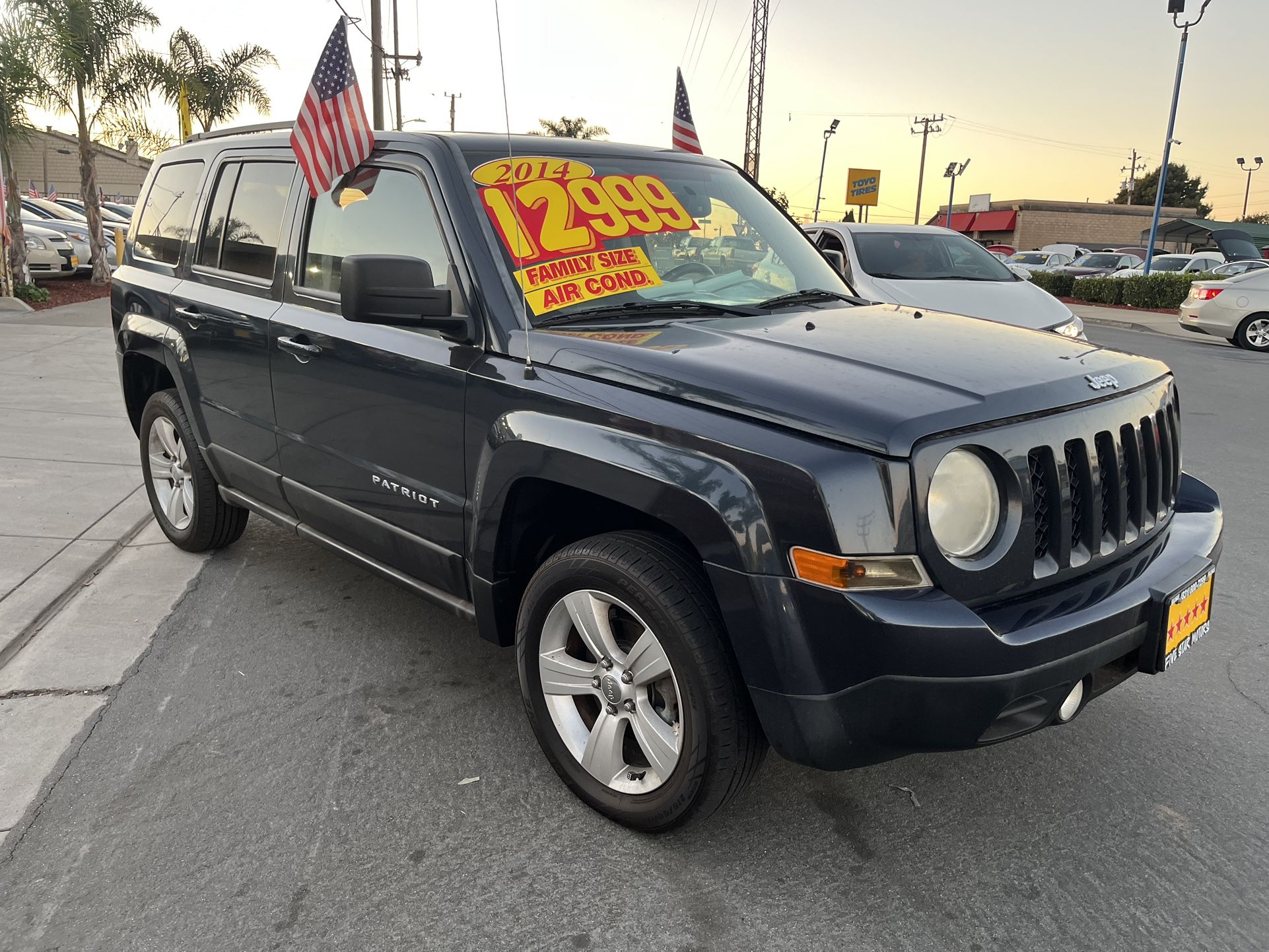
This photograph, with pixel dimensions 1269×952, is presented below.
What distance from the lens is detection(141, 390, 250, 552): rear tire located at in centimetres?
458

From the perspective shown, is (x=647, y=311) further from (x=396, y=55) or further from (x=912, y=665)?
(x=396, y=55)

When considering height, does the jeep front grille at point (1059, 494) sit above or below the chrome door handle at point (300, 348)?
below

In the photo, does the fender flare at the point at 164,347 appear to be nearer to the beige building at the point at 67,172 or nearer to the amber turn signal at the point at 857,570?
the amber turn signal at the point at 857,570

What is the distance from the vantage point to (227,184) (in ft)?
13.9

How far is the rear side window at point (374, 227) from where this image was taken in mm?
3107

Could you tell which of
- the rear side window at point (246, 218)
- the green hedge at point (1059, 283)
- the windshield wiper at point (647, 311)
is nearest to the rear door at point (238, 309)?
the rear side window at point (246, 218)

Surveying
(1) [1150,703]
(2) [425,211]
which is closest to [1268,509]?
(1) [1150,703]

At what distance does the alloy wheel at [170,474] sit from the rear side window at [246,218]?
3.09 ft

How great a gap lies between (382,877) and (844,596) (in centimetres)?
138

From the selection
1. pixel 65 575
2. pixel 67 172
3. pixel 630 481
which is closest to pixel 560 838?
pixel 630 481

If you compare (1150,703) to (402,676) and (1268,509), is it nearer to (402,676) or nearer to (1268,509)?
(402,676)

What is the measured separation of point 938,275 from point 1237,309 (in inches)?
336

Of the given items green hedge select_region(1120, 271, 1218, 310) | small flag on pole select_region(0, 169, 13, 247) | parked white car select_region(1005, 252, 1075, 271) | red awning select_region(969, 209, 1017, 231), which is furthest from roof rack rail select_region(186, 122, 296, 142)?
red awning select_region(969, 209, 1017, 231)

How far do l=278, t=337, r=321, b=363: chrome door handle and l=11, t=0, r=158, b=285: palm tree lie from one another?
16.0 metres
